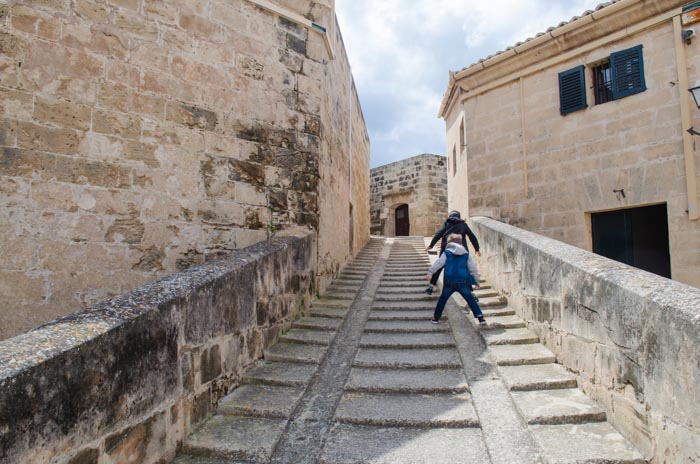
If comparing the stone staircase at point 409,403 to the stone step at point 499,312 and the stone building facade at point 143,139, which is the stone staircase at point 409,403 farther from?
the stone building facade at point 143,139

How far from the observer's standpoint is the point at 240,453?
2531mm

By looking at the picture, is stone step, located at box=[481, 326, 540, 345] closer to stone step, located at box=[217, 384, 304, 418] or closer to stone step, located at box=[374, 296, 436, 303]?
stone step, located at box=[374, 296, 436, 303]

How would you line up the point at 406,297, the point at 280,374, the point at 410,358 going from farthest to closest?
the point at 406,297, the point at 410,358, the point at 280,374

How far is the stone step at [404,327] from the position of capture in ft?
15.2

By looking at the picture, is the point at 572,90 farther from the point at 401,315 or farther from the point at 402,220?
the point at 402,220

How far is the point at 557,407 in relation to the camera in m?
2.88

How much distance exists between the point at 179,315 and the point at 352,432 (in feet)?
4.55

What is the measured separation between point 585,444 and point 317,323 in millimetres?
2956

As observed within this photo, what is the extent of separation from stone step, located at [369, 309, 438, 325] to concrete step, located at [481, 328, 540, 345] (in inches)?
32.5

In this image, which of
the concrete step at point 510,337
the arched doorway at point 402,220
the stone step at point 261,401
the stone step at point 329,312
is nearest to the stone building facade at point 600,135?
the concrete step at point 510,337

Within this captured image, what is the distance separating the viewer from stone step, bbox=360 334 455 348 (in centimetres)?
419

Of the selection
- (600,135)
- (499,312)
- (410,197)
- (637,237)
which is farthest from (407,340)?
(410,197)

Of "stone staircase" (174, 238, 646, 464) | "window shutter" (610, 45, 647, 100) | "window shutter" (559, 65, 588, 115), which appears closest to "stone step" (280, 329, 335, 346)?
"stone staircase" (174, 238, 646, 464)

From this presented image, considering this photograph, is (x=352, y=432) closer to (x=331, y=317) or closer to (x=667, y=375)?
(x=667, y=375)
